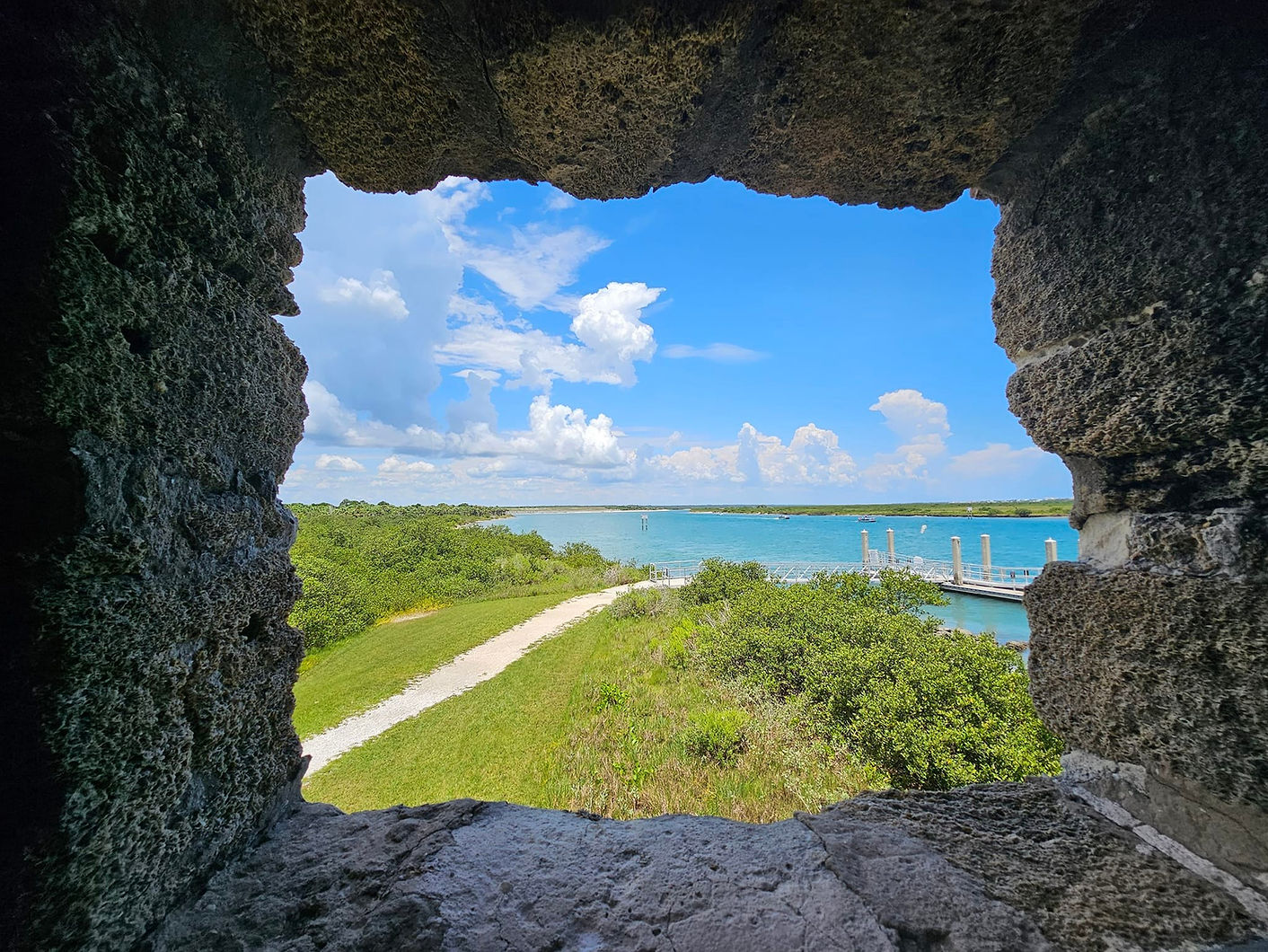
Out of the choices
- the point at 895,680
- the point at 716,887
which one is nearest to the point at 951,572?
the point at 895,680

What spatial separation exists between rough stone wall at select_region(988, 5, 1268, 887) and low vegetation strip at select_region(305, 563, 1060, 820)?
431cm

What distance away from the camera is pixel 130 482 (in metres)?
1.27

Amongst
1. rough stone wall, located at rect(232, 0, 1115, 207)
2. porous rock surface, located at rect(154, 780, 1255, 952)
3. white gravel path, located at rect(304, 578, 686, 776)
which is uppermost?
rough stone wall, located at rect(232, 0, 1115, 207)

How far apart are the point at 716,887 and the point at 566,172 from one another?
2.72 metres

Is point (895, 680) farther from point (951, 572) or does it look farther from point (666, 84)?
point (951, 572)

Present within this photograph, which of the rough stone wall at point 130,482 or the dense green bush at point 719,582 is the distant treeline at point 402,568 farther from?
the rough stone wall at point 130,482

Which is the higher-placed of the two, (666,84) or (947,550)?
(666,84)

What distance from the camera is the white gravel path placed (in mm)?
8602

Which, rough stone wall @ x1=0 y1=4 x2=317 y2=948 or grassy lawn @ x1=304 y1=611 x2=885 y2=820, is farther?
grassy lawn @ x1=304 y1=611 x2=885 y2=820

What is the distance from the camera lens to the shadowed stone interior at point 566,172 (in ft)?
3.76

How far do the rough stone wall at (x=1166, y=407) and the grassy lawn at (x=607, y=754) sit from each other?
169 inches

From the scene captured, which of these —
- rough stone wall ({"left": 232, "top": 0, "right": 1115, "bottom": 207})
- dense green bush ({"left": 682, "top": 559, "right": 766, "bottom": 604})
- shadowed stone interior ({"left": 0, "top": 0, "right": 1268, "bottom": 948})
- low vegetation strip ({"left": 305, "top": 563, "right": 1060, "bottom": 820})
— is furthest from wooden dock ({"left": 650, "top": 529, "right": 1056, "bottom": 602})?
rough stone wall ({"left": 232, "top": 0, "right": 1115, "bottom": 207})

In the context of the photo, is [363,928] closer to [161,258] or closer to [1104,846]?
[161,258]

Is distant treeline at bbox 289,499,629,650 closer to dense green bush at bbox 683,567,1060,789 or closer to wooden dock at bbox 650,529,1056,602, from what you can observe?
wooden dock at bbox 650,529,1056,602
